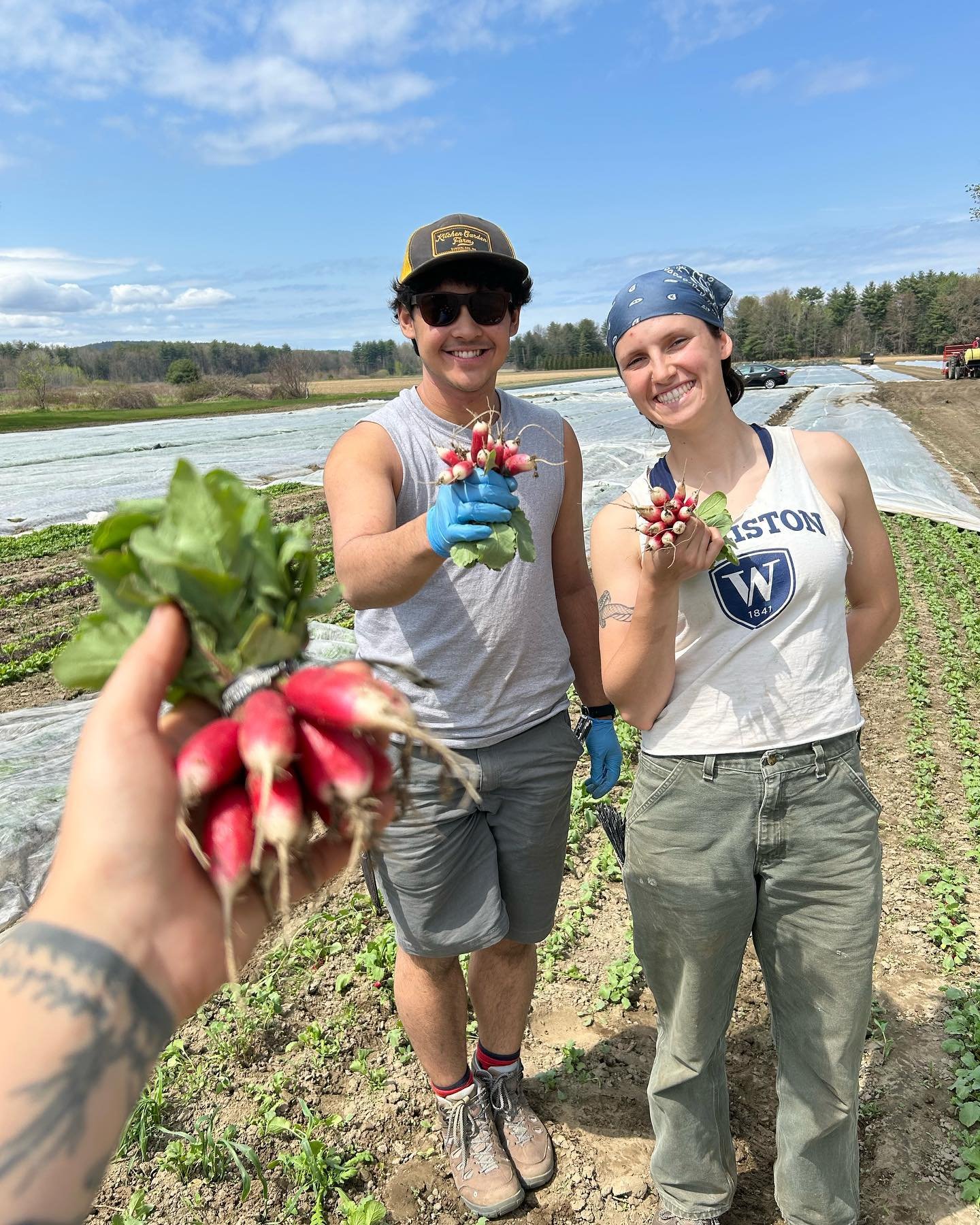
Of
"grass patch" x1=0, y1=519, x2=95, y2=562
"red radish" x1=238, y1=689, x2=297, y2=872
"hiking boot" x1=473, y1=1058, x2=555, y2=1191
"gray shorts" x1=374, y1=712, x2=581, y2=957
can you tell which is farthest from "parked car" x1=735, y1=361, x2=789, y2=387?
"red radish" x1=238, y1=689, x2=297, y2=872

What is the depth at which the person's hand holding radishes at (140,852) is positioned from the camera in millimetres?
1007

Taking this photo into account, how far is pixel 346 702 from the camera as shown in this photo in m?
1.21

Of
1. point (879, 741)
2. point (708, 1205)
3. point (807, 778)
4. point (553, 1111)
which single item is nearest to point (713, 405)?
point (807, 778)

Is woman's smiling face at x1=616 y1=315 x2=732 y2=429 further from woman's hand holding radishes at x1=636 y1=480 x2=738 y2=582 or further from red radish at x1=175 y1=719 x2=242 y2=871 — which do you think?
red radish at x1=175 y1=719 x2=242 y2=871

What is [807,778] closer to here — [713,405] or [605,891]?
[713,405]

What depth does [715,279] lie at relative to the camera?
6.88 feet

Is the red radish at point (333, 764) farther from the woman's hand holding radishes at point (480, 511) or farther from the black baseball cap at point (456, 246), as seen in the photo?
the black baseball cap at point (456, 246)

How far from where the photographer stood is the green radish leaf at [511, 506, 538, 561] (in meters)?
1.75

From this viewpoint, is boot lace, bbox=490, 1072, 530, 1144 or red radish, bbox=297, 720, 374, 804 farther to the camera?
boot lace, bbox=490, 1072, 530, 1144

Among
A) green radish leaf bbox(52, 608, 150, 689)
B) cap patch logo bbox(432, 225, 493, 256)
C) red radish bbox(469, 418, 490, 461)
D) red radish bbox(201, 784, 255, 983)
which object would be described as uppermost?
cap patch logo bbox(432, 225, 493, 256)

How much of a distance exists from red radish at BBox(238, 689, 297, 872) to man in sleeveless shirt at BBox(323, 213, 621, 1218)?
0.76m

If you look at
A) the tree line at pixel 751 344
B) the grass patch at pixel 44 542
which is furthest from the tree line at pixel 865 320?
the grass patch at pixel 44 542

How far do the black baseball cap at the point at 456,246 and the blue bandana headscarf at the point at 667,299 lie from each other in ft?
1.16

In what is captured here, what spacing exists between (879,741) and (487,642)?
12.8 ft
